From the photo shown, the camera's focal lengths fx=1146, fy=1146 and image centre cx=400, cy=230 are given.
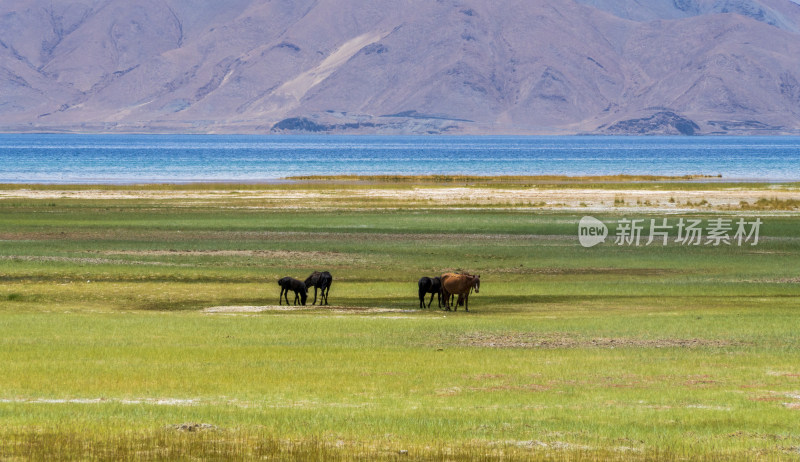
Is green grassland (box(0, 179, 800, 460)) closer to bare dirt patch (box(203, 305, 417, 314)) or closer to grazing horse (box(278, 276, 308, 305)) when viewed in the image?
bare dirt patch (box(203, 305, 417, 314))

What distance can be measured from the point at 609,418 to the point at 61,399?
7680mm

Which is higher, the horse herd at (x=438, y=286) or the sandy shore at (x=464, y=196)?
the sandy shore at (x=464, y=196)

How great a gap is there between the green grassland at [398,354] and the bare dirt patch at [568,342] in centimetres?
12

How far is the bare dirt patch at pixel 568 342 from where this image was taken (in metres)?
22.3

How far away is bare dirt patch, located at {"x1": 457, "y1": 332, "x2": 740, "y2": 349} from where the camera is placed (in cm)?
2228

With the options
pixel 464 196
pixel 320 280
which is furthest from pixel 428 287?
pixel 464 196

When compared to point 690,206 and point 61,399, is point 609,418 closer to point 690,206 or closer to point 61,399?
point 61,399

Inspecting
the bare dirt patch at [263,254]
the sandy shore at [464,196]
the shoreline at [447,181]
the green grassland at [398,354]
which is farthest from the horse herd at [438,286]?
the shoreline at [447,181]

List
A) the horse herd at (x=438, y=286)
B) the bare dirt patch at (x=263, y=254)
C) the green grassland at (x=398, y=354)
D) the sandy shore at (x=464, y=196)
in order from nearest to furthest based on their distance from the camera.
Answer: the green grassland at (x=398, y=354) → the horse herd at (x=438, y=286) → the bare dirt patch at (x=263, y=254) → the sandy shore at (x=464, y=196)

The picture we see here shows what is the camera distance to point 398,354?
21.1m

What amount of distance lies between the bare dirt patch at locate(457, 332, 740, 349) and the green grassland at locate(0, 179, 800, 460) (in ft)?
0.38

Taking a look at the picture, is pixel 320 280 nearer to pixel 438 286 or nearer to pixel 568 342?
pixel 438 286

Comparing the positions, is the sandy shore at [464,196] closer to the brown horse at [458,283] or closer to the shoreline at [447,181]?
the shoreline at [447,181]

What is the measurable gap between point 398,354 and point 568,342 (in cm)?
378
